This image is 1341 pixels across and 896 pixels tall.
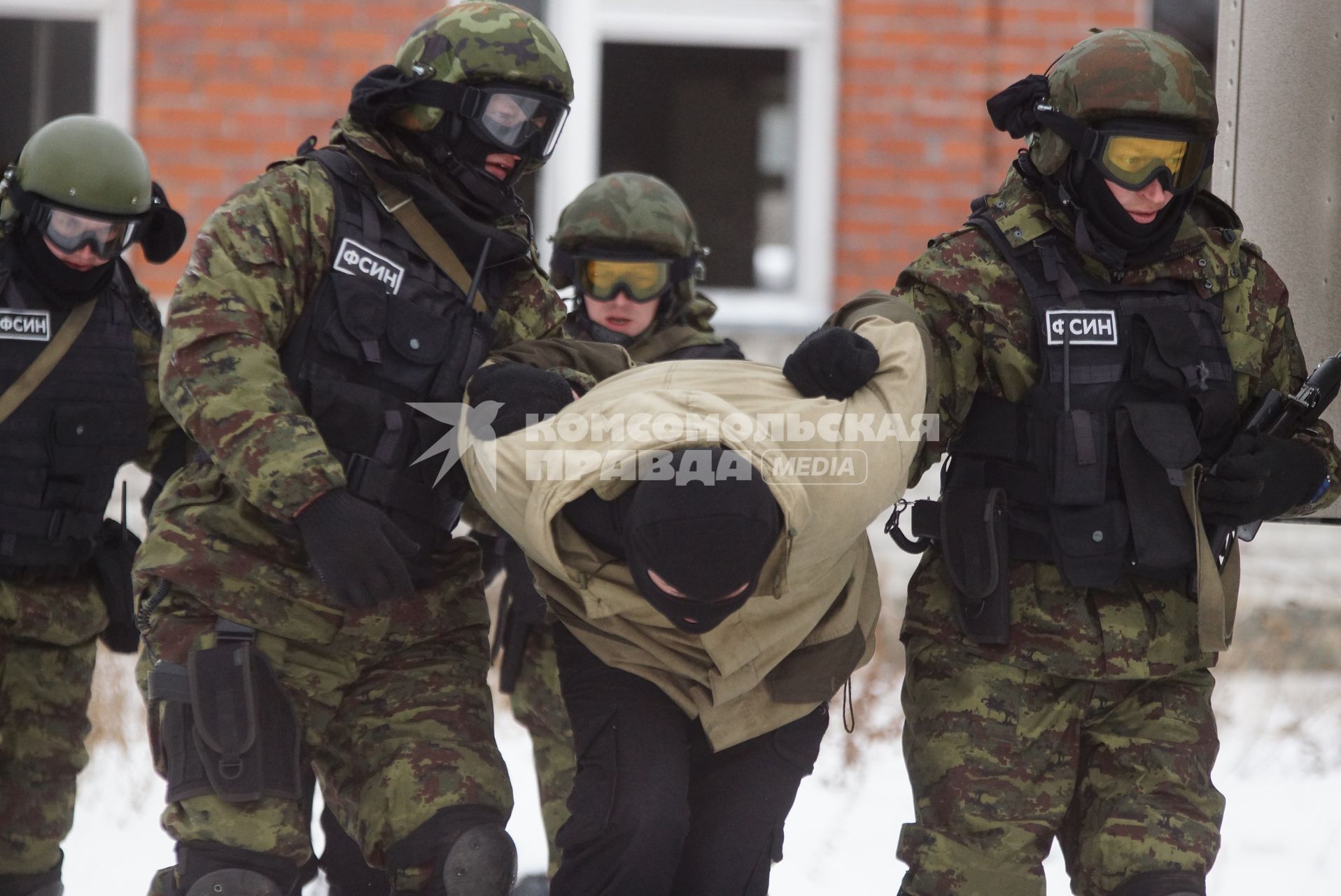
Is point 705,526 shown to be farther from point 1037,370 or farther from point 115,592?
point 115,592

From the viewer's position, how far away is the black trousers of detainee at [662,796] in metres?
Answer: 2.95

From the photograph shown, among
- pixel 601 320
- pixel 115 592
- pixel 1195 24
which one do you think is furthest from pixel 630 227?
pixel 1195 24

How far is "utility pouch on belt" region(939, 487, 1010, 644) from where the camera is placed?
320 centimetres

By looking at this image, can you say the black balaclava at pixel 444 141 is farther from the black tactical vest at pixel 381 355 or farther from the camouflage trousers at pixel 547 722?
the camouflage trousers at pixel 547 722

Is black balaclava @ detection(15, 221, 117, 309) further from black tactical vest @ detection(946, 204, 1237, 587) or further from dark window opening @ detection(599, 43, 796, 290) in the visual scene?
dark window opening @ detection(599, 43, 796, 290)

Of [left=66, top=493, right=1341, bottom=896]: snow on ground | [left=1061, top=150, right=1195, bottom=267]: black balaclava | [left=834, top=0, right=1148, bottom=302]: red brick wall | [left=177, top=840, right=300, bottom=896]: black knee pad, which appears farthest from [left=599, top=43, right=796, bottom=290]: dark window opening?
[left=177, top=840, right=300, bottom=896]: black knee pad

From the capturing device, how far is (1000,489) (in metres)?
3.27

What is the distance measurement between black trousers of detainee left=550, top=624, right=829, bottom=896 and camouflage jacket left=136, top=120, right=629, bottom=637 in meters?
0.59

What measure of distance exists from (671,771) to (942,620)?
0.68m

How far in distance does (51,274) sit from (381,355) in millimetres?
1311

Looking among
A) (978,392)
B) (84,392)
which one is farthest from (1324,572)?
(84,392)

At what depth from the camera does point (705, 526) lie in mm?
2689

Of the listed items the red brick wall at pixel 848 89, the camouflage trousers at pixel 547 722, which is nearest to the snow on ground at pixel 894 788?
the camouflage trousers at pixel 547 722

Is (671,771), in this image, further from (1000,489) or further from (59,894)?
(59,894)
